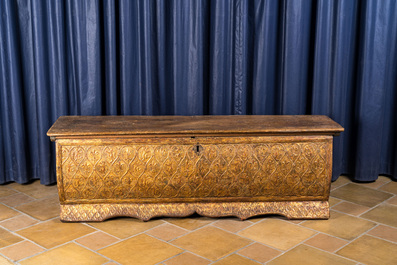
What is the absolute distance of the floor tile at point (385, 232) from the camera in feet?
8.95

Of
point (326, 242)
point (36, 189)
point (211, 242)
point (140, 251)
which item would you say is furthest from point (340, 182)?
point (36, 189)

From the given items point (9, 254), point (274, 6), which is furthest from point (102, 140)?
point (274, 6)

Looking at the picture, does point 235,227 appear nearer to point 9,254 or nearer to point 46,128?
point 9,254

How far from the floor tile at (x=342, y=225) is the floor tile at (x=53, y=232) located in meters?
1.25

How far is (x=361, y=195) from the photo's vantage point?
335cm

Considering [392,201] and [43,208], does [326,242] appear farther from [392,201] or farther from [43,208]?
[43,208]

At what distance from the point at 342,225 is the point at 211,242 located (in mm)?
775

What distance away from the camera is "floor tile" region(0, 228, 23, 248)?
264 cm

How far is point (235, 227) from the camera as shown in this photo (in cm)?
284

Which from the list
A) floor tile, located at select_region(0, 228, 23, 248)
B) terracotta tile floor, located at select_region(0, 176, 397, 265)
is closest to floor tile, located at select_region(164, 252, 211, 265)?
terracotta tile floor, located at select_region(0, 176, 397, 265)

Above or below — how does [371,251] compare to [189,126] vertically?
below

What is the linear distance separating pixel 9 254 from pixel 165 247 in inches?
30.3

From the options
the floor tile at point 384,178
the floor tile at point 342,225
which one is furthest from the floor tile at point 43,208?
the floor tile at point 384,178

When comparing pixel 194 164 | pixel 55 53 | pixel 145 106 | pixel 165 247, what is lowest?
pixel 165 247
